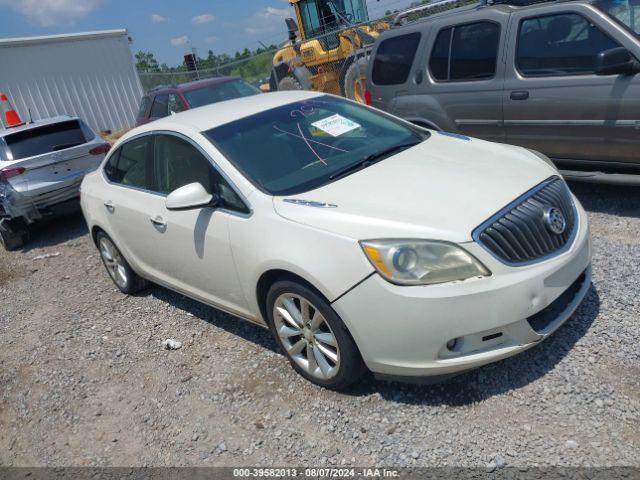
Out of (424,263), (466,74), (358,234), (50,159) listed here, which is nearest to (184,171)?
(358,234)

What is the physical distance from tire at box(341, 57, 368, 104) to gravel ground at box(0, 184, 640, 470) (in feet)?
22.0

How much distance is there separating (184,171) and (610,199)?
12.9 feet

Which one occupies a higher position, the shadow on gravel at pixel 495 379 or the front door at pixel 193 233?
the front door at pixel 193 233

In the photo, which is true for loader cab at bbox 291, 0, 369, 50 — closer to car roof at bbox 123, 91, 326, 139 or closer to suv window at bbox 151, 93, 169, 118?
suv window at bbox 151, 93, 169, 118

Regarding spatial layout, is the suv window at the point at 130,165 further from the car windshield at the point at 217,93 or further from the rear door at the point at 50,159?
the car windshield at the point at 217,93

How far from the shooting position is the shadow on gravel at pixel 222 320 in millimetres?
3899

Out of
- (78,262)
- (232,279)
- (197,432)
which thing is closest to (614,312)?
(232,279)

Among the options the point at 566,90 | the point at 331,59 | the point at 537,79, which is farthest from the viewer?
the point at 331,59

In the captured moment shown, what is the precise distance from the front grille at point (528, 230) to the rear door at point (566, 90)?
1.89 meters

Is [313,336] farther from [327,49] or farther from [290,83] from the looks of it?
[290,83]

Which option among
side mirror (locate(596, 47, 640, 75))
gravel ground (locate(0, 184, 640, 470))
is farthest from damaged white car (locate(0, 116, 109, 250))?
side mirror (locate(596, 47, 640, 75))

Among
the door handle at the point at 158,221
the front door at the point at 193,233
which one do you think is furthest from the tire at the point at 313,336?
the door handle at the point at 158,221

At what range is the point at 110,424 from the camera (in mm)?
3398

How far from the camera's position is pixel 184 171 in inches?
147
